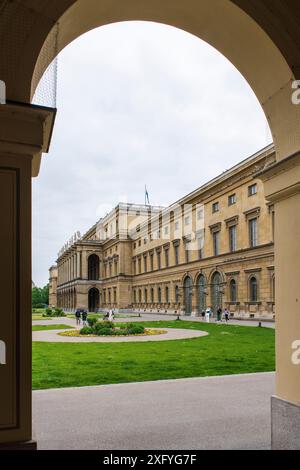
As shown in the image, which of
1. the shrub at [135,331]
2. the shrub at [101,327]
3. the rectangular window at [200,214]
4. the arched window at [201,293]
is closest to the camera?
the shrub at [135,331]

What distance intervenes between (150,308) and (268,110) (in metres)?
66.0

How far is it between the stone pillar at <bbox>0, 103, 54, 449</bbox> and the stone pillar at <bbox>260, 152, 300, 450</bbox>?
9.36 feet

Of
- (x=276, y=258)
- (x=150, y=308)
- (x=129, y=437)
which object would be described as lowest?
(x=150, y=308)

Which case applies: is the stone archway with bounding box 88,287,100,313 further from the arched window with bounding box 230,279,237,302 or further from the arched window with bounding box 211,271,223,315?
the arched window with bounding box 230,279,237,302

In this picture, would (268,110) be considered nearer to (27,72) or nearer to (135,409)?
(27,72)

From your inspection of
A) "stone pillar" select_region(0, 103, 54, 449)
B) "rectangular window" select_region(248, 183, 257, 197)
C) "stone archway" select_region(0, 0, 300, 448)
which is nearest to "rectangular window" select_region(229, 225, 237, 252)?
"rectangular window" select_region(248, 183, 257, 197)

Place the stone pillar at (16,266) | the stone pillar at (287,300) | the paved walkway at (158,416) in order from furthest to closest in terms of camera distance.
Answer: the paved walkway at (158,416)
the stone pillar at (287,300)
the stone pillar at (16,266)

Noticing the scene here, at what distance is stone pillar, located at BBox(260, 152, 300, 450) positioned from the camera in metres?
5.20

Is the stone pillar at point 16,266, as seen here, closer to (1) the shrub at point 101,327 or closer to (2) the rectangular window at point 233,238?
(1) the shrub at point 101,327

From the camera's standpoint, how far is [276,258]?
5.72 metres

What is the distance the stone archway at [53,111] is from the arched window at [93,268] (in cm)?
9484

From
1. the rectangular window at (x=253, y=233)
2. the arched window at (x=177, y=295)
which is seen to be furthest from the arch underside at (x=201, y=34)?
the arched window at (x=177, y=295)

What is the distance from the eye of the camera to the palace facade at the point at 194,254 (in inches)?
1593

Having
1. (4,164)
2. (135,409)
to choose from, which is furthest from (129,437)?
(4,164)
